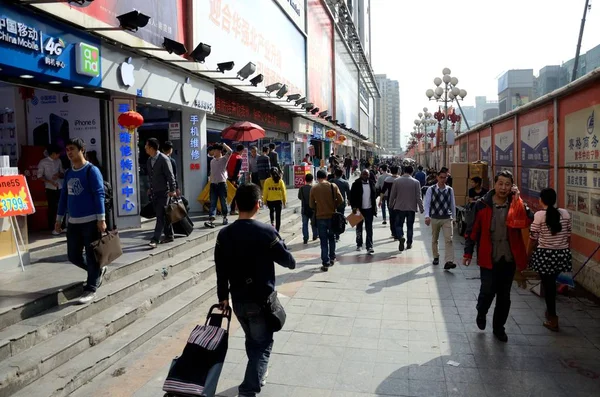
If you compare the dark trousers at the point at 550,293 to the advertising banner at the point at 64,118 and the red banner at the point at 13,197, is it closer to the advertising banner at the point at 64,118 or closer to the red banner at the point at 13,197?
the red banner at the point at 13,197

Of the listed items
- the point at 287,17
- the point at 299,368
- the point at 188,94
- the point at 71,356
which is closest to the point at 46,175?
the point at 188,94

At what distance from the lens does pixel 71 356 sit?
14.2 feet

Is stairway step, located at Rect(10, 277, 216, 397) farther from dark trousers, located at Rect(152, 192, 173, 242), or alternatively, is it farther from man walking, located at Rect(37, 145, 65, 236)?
man walking, located at Rect(37, 145, 65, 236)

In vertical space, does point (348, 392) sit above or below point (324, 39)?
below

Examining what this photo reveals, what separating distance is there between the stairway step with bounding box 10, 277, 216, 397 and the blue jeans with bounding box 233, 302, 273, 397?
1475 mm

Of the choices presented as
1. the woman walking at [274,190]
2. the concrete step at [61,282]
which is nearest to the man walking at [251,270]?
the concrete step at [61,282]

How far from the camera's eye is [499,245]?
197 inches

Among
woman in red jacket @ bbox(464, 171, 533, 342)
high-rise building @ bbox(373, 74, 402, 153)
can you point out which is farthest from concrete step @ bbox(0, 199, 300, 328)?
high-rise building @ bbox(373, 74, 402, 153)

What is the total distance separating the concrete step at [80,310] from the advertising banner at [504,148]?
25.5ft

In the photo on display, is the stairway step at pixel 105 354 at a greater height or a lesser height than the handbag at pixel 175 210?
lesser

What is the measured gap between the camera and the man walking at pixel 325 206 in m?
8.45

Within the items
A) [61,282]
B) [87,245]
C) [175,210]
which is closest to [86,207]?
[87,245]

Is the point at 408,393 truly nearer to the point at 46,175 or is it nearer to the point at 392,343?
the point at 392,343

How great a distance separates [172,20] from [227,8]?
11.3 ft
